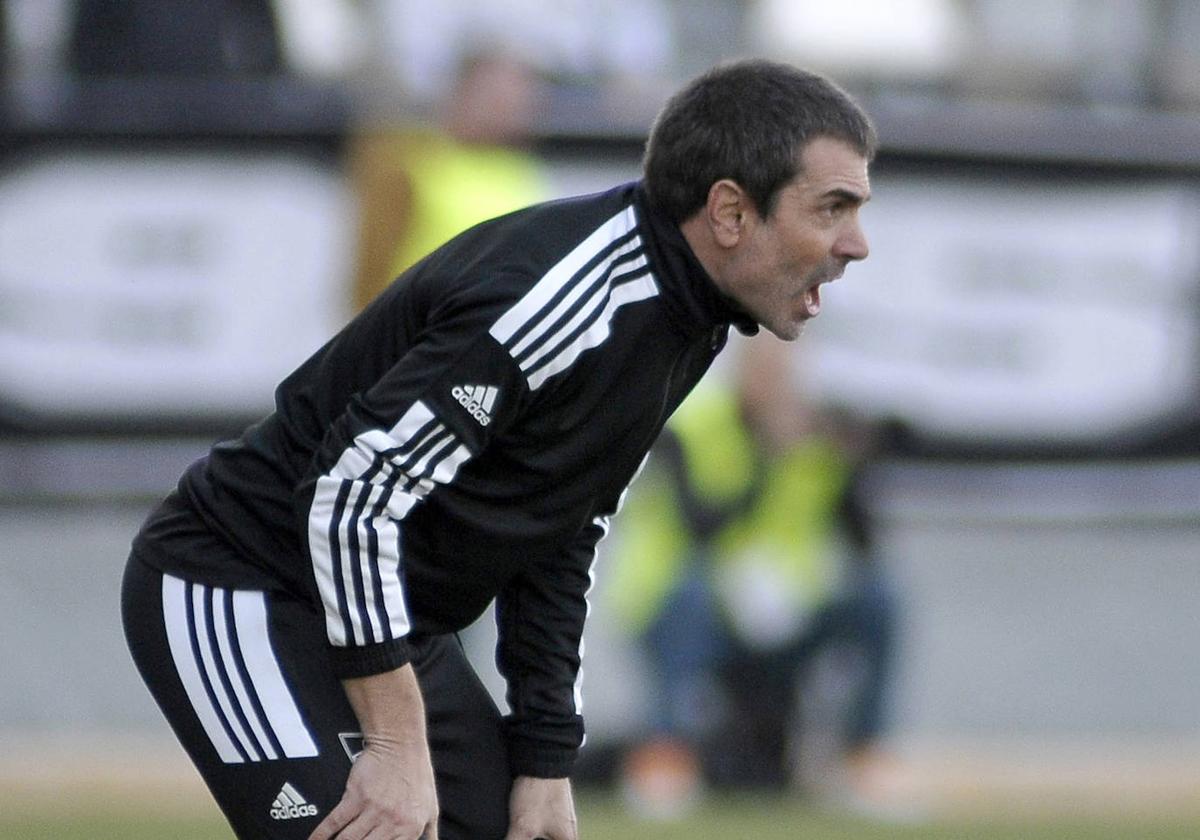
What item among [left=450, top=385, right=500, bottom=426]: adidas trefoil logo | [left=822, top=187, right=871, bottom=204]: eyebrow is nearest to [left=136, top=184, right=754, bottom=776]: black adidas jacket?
Result: [left=450, top=385, right=500, bottom=426]: adidas trefoil logo

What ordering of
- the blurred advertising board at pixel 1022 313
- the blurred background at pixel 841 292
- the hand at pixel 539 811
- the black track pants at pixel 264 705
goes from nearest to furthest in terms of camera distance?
the black track pants at pixel 264 705 → the hand at pixel 539 811 → the blurred background at pixel 841 292 → the blurred advertising board at pixel 1022 313

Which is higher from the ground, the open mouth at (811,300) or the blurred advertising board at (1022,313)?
the open mouth at (811,300)

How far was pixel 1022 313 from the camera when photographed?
8391mm

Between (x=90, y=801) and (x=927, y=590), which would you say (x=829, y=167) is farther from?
(x=927, y=590)

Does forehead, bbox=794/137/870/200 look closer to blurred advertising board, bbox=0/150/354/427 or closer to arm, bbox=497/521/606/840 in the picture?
Result: arm, bbox=497/521/606/840

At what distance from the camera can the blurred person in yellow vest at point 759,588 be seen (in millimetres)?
7508

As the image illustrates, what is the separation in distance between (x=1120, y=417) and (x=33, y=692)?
444 centimetres

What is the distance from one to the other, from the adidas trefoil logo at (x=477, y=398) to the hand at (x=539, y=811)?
74 centimetres

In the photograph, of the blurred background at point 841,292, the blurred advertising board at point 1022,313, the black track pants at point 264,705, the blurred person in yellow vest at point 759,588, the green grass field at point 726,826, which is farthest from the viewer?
the blurred advertising board at point 1022,313

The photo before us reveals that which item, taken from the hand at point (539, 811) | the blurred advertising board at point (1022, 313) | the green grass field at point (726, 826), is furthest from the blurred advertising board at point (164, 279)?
the hand at point (539, 811)

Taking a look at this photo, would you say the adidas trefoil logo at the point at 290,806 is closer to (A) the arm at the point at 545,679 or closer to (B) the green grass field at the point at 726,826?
(A) the arm at the point at 545,679

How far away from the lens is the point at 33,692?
8.36 metres

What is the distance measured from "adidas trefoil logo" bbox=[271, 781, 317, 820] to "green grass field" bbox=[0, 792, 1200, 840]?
10.5 feet

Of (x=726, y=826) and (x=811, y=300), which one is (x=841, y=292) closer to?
(x=726, y=826)
